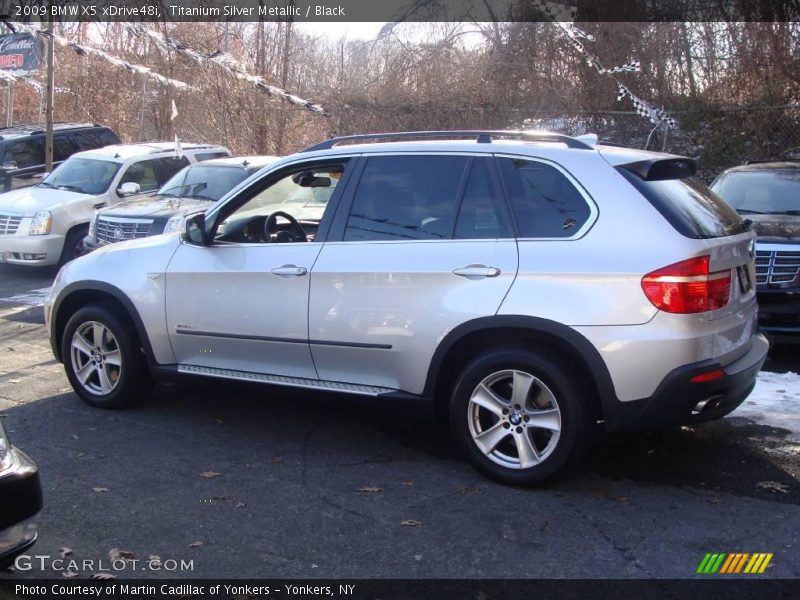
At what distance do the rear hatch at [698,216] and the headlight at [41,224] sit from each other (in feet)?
30.7

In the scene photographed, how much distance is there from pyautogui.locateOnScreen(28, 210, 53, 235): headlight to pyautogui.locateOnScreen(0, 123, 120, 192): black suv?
4.46m

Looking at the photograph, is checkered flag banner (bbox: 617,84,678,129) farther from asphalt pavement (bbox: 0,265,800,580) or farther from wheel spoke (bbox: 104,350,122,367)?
wheel spoke (bbox: 104,350,122,367)

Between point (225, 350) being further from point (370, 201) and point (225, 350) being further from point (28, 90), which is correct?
point (28, 90)

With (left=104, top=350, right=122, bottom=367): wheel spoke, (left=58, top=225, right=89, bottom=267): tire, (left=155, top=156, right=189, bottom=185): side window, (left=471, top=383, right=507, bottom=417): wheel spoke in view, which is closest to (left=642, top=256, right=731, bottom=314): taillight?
(left=471, top=383, right=507, bottom=417): wheel spoke

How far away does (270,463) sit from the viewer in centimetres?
531

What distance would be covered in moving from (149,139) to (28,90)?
25.9 feet

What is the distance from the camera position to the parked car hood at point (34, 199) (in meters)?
12.3

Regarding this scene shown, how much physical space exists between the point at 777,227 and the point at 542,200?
3.95 metres

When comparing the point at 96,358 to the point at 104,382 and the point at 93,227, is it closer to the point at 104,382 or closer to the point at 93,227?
the point at 104,382

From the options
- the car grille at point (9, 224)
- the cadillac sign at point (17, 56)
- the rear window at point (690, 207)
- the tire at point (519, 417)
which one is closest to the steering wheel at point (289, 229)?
the tire at point (519, 417)

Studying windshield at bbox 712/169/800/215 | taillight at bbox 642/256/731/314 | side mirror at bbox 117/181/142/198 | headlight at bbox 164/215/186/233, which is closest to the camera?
taillight at bbox 642/256/731/314

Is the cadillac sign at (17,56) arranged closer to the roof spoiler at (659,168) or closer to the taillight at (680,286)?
the roof spoiler at (659,168)

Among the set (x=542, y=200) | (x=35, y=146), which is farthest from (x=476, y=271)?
(x=35, y=146)

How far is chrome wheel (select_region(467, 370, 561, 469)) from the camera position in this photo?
188 inches
